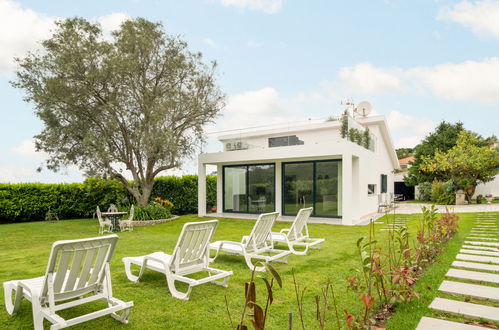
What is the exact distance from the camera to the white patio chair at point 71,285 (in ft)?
10.4

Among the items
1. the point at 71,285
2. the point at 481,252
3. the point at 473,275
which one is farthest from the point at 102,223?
the point at 481,252

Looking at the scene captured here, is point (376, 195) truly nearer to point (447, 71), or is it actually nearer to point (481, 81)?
point (447, 71)

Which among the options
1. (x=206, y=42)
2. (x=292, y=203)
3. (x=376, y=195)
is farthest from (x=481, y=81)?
(x=206, y=42)

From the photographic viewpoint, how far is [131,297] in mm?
4535

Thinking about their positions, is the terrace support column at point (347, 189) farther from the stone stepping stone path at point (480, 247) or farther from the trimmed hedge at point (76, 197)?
the trimmed hedge at point (76, 197)

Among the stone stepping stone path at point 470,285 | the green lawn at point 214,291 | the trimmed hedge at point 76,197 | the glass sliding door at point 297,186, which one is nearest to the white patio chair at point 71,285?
the green lawn at point 214,291

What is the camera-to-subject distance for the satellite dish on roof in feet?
69.3

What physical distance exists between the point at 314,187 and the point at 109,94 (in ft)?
35.3

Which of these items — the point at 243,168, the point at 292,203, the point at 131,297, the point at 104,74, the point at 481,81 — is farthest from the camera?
the point at 481,81

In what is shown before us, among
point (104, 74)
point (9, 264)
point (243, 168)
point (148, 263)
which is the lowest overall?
point (9, 264)

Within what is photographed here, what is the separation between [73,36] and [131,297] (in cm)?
1422

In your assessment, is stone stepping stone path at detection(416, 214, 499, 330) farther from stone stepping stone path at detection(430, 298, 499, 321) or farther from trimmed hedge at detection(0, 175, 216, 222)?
trimmed hedge at detection(0, 175, 216, 222)

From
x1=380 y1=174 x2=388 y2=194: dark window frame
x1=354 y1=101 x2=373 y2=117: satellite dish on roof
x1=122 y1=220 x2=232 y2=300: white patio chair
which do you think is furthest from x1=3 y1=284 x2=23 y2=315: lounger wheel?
x1=380 y1=174 x2=388 y2=194: dark window frame

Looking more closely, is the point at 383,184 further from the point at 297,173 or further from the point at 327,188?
the point at 297,173
